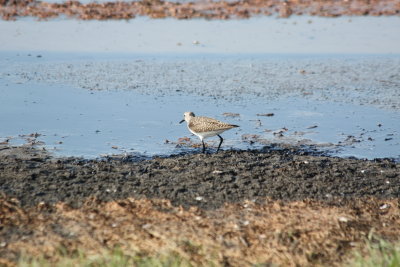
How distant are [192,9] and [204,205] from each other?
22.0 meters

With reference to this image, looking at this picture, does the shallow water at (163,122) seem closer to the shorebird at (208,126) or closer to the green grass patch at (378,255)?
the shorebird at (208,126)

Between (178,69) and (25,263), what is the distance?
41.2 ft

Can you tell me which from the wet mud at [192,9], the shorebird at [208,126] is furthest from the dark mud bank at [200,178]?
the wet mud at [192,9]

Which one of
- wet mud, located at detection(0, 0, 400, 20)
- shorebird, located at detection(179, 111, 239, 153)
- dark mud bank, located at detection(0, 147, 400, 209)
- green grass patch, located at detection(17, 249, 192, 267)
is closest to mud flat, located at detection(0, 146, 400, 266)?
dark mud bank, located at detection(0, 147, 400, 209)

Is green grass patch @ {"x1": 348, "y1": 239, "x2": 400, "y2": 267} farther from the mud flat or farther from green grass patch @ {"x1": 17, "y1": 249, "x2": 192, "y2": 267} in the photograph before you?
green grass patch @ {"x1": 17, "y1": 249, "x2": 192, "y2": 267}

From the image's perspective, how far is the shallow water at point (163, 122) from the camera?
1244cm

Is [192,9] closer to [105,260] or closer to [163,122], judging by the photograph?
[163,122]

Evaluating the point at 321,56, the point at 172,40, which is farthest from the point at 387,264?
the point at 172,40

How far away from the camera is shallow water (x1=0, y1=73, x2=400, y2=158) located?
12.4 m

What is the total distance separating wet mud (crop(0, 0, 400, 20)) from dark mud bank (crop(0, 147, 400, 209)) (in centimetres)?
1836

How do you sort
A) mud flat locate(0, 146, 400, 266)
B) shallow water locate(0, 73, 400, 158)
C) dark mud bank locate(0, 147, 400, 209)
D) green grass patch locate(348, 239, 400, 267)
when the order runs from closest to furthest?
green grass patch locate(348, 239, 400, 267), mud flat locate(0, 146, 400, 266), dark mud bank locate(0, 147, 400, 209), shallow water locate(0, 73, 400, 158)

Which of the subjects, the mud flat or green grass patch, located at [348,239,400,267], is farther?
the mud flat

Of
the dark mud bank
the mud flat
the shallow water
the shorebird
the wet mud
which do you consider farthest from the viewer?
the wet mud

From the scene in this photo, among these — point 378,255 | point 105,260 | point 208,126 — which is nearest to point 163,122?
point 208,126
